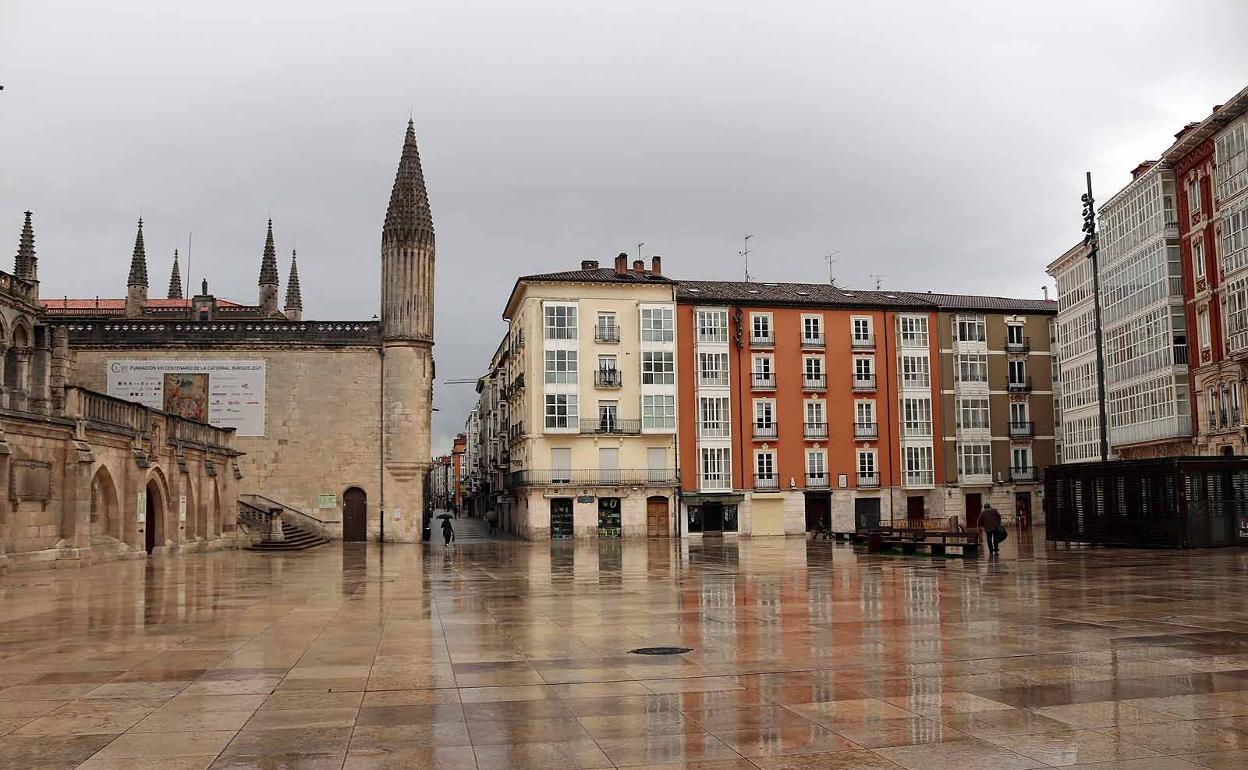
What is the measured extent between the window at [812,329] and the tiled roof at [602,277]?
9.10m

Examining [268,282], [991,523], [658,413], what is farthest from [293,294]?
[991,523]

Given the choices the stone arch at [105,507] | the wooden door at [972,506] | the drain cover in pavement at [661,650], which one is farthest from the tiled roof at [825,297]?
the drain cover in pavement at [661,650]

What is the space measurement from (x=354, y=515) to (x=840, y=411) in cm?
3024

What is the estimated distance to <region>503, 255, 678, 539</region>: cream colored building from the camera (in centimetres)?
5925

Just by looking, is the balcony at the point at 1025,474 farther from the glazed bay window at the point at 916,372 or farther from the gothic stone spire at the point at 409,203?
the gothic stone spire at the point at 409,203

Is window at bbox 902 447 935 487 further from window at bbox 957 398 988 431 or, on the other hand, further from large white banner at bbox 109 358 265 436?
large white banner at bbox 109 358 265 436

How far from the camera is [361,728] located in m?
7.26

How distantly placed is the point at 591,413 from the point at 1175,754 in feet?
178

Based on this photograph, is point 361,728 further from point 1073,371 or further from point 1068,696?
point 1073,371

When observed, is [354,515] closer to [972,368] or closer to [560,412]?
[560,412]

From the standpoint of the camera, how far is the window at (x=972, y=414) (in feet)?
215

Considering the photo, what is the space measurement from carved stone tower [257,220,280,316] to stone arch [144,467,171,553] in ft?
119

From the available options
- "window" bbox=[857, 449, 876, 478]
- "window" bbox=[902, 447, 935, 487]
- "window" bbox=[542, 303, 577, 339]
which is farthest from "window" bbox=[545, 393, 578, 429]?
"window" bbox=[902, 447, 935, 487]

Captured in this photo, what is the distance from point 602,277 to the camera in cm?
6181
